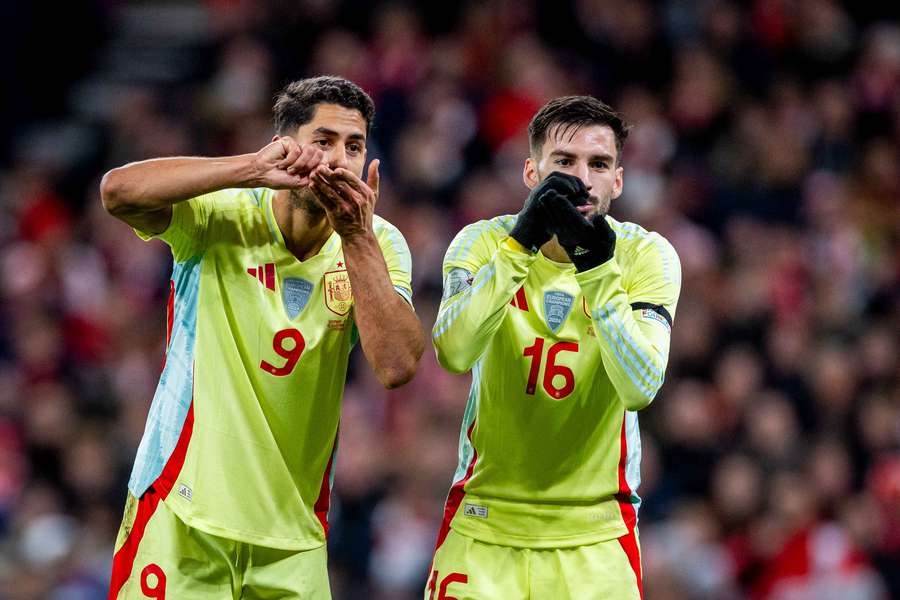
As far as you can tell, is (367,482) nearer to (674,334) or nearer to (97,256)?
(674,334)

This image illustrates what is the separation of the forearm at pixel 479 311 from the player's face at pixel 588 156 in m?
0.44

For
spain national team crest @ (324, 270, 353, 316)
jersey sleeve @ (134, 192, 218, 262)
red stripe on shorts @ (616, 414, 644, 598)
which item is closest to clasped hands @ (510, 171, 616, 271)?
spain national team crest @ (324, 270, 353, 316)

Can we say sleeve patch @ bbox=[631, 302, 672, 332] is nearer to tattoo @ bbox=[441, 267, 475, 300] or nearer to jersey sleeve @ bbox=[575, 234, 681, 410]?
jersey sleeve @ bbox=[575, 234, 681, 410]

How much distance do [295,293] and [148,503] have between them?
932 millimetres

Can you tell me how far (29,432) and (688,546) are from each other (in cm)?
500

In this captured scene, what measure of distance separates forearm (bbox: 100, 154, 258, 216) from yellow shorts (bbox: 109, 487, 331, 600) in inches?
42.5

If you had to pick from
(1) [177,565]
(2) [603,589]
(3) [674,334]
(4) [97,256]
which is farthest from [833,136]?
(1) [177,565]

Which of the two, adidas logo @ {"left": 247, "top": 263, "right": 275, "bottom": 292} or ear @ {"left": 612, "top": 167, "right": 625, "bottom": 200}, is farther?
ear @ {"left": 612, "top": 167, "right": 625, "bottom": 200}

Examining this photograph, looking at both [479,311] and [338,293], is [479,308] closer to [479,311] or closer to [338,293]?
[479,311]

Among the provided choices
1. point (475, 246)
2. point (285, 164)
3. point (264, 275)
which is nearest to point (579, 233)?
point (475, 246)

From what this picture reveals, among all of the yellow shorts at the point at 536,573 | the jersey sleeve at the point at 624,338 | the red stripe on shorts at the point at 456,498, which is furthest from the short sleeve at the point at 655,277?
the yellow shorts at the point at 536,573

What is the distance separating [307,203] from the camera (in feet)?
17.3

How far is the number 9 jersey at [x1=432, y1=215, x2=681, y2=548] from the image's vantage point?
5441 millimetres

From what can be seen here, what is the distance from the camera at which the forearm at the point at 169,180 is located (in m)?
4.89
